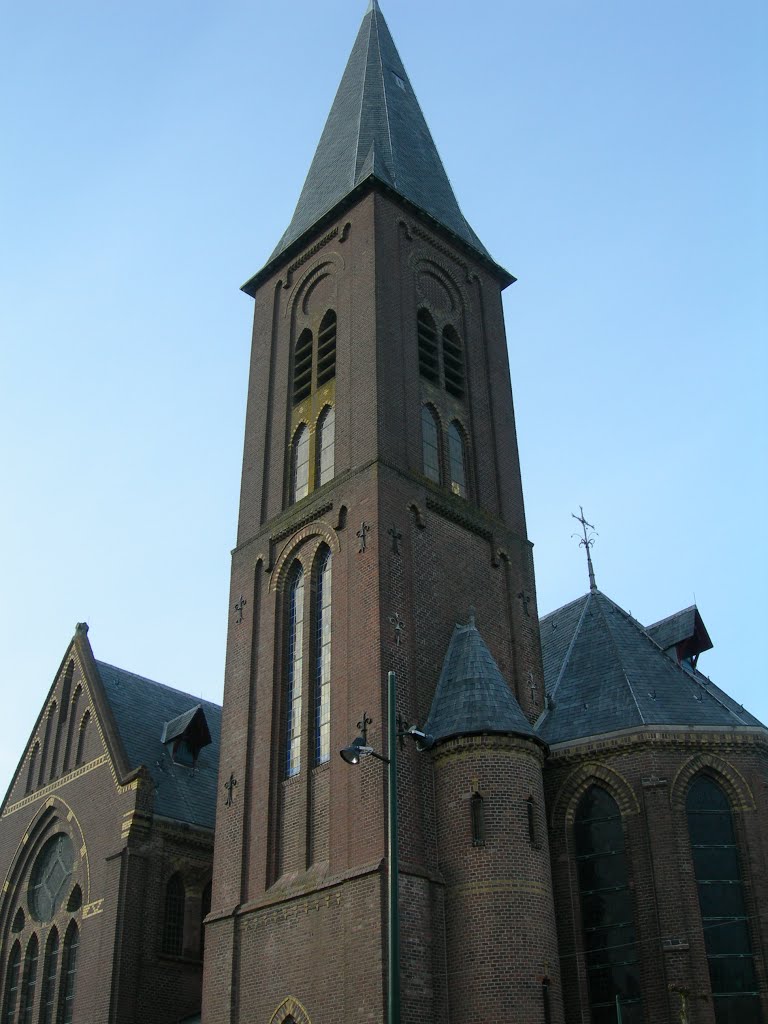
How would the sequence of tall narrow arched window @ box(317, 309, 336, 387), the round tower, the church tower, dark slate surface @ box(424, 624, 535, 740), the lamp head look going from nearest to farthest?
the lamp head, the round tower, the church tower, dark slate surface @ box(424, 624, 535, 740), tall narrow arched window @ box(317, 309, 336, 387)

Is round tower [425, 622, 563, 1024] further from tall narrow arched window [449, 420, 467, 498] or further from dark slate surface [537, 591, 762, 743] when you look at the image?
tall narrow arched window [449, 420, 467, 498]

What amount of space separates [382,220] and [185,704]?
1706cm

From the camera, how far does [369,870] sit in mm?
21656

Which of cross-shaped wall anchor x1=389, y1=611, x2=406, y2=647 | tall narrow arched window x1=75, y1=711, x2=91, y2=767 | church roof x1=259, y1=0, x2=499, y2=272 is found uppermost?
church roof x1=259, y1=0, x2=499, y2=272

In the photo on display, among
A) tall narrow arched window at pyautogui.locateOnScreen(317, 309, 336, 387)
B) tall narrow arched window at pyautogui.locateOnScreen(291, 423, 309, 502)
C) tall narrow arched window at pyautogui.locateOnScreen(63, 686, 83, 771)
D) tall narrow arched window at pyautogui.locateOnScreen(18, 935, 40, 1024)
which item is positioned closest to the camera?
tall narrow arched window at pyautogui.locateOnScreen(291, 423, 309, 502)

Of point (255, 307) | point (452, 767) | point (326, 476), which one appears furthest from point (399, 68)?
point (452, 767)

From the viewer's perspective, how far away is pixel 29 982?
3158 cm

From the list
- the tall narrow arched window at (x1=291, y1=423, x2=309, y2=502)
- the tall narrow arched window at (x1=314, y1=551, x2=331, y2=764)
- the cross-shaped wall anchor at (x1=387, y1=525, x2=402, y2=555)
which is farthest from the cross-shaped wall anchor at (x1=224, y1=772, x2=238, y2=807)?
the tall narrow arched window at (x1=291, y1=423, x2=309, y2=502)

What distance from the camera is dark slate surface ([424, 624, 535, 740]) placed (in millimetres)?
23906

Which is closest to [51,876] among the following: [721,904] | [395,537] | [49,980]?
[49,980]

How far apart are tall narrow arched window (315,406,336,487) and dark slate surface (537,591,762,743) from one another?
7.72 meters

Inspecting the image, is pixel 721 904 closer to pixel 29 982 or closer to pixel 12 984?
pixel 29 982

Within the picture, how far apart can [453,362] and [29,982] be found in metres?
21.2

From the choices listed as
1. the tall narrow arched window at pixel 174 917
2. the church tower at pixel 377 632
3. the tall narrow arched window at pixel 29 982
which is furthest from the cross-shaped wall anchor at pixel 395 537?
the tall narrow arched window at pixel 29 982
